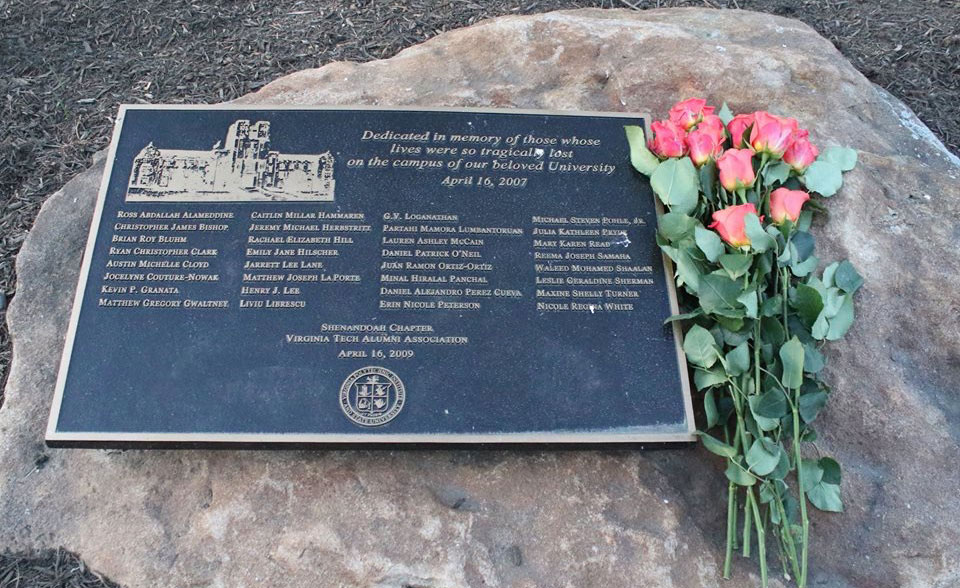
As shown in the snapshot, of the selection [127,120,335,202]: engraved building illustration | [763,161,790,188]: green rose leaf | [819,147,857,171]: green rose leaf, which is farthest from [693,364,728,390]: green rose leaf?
[127,120,335,202]: engraved building illustration

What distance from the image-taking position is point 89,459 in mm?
3104

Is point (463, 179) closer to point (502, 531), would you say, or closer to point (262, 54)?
point (502, 531)

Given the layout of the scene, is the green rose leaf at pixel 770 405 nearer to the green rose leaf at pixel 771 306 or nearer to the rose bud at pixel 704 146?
the green rose leaf at pixel 771 306

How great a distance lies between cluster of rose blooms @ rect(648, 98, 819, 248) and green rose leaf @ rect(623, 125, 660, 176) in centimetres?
5

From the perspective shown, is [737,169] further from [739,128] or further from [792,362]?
[792,362]

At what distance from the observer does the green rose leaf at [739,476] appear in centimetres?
271

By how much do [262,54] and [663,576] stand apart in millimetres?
4407

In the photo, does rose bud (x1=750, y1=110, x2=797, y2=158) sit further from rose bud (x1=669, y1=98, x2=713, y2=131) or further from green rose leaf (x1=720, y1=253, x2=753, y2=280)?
green rose leaf (x1=720, y1=253, x2=753, y2=280)

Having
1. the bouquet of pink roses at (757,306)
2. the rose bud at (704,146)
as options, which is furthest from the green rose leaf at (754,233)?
the rose bud at (704,146)

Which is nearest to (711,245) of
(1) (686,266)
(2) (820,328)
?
(1) (686,266)

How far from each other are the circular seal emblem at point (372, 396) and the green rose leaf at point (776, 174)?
5.73ft

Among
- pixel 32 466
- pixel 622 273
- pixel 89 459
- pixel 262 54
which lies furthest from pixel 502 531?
pixel 262 54

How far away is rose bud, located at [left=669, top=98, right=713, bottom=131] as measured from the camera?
3.41 metres

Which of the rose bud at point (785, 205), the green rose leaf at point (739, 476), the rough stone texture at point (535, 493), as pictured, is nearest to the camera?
the green rose leaf at point (739, 476)
